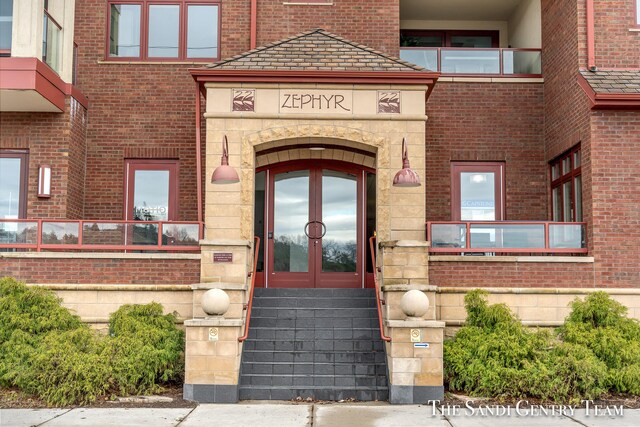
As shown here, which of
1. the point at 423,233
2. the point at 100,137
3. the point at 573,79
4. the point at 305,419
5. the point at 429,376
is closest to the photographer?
the point at 305,419

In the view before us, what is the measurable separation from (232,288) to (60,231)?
3549mm

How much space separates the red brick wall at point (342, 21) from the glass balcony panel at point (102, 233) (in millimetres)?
5433

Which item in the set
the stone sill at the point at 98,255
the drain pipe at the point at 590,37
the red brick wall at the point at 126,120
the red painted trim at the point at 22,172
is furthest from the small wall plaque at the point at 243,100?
the drain pipe at the point at 590,37

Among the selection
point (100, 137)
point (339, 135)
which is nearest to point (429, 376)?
point (339, 135)

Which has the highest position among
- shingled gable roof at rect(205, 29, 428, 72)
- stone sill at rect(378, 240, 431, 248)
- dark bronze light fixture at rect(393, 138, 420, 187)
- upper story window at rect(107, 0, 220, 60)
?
upper story window at rect(107, 0, 220, 60)

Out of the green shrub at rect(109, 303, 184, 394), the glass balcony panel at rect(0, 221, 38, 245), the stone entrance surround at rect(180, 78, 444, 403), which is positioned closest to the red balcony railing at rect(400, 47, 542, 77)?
the stone entrance surround at rect(180, 78, 444, 403)

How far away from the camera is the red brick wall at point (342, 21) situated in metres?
15.0

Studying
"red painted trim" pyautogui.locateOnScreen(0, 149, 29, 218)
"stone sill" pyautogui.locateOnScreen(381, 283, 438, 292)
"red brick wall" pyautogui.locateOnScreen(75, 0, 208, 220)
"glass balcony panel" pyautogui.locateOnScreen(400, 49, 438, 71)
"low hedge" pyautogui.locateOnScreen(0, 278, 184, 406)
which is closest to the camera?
"low hedge" pyautogui.locateOnScreen(0, 278, 184, 406)

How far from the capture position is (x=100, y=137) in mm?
14805

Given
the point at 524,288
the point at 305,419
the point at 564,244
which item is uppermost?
the point at 564,244

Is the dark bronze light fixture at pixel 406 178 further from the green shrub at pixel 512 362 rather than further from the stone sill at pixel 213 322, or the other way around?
the stone sill at pixel 213 322

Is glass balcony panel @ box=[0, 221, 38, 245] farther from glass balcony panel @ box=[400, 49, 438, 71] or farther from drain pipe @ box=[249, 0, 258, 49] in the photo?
glass balcony panel @ box=[400, 49, 438, 71]

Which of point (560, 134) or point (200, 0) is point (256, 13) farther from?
point (560, 134)

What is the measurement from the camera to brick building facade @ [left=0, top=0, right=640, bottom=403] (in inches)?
457
